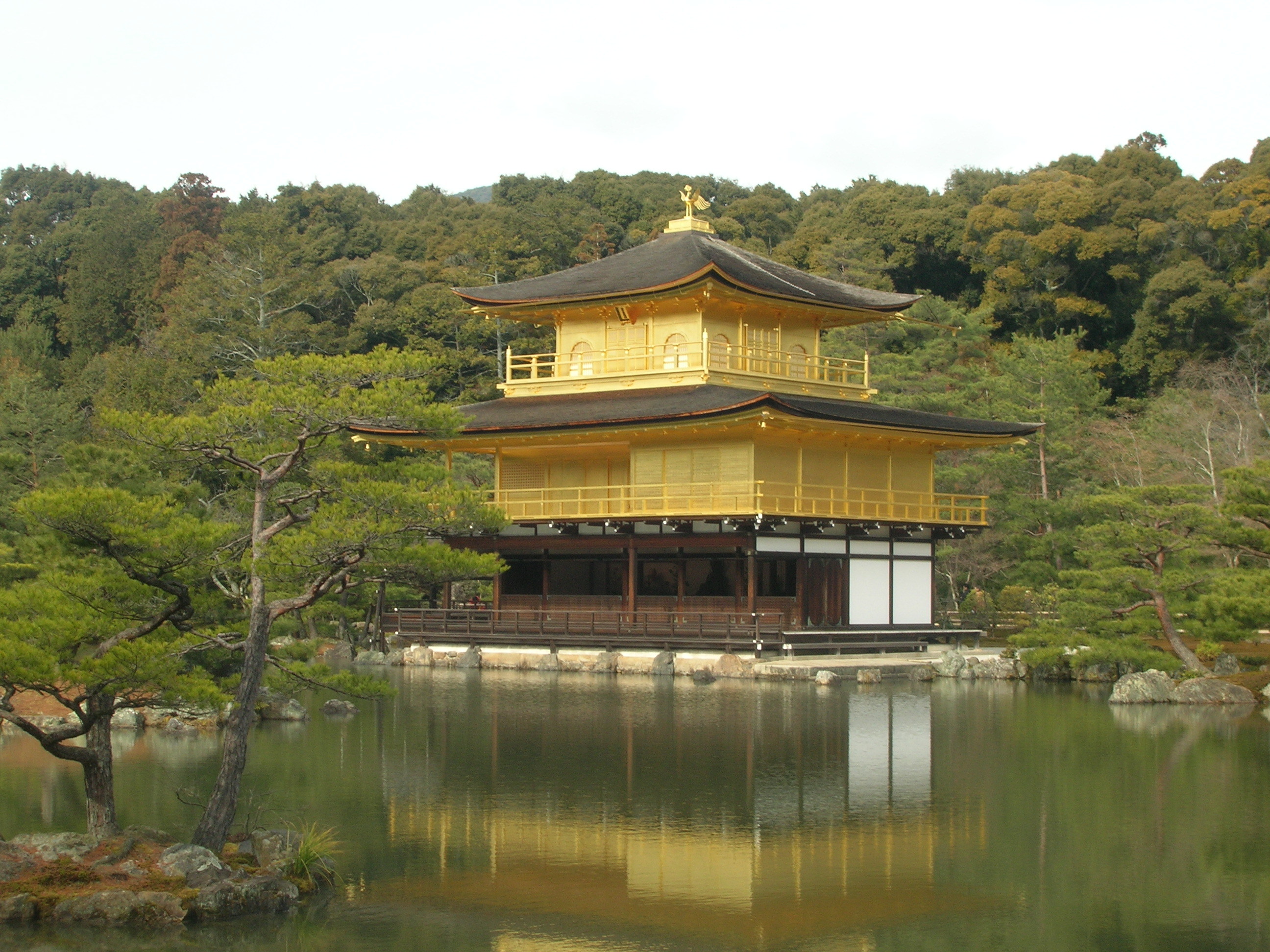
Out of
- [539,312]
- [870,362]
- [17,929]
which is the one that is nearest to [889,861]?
[17,929]

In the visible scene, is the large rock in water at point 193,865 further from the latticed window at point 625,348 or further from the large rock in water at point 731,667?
the latticed window at point 625,348

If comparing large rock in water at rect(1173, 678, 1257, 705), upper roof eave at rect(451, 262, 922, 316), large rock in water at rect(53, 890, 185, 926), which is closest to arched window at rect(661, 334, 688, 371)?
upper roof eave at rect(451, 262, 922, 316)

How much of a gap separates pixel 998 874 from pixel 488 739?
9.07 meters

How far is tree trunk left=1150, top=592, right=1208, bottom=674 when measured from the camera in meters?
25.7

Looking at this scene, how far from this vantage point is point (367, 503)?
1273 centimetres

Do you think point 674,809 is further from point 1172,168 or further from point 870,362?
point 1172,168

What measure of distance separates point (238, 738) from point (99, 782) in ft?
4.59

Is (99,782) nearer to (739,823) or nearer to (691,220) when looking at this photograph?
(739,823)

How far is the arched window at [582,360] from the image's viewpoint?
36719 millimetres

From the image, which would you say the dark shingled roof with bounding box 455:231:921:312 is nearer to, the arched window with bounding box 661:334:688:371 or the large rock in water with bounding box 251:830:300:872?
the arched window with bounding box 661:334:688:371

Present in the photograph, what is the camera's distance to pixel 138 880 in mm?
11188

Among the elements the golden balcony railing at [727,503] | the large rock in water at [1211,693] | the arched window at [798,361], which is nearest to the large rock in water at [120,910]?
the large rock in water at [1211,693]

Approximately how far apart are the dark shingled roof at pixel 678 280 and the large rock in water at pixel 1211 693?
45.6 ft

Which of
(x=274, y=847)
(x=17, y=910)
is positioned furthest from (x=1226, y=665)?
(x=17, y=910)
